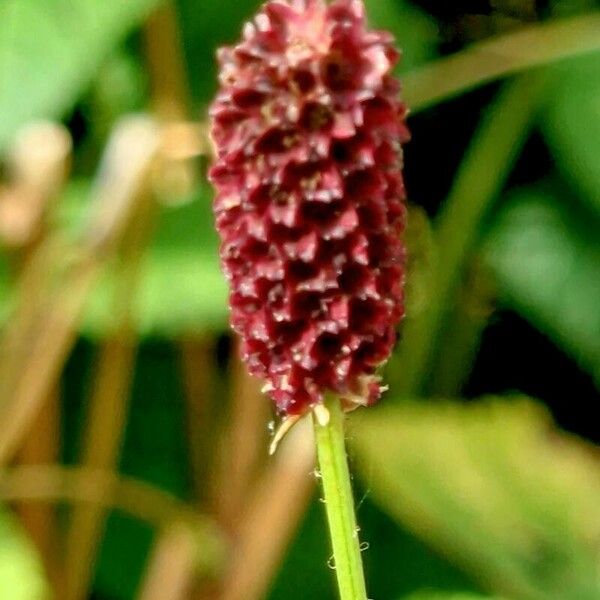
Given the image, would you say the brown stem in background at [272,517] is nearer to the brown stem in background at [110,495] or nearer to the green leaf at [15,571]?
the brown stem in background at [110,495]

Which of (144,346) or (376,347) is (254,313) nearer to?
(376,347)

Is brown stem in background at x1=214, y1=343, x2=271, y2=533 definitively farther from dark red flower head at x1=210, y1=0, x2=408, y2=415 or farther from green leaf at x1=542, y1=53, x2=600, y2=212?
dark red flower head at x1=210, y1=0, x2=408, y2=415

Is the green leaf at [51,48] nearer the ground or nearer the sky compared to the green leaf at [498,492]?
nearer the sky

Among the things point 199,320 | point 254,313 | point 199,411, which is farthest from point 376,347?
point 199,411

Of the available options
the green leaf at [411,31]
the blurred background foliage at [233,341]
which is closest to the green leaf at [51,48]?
the blurred background foliage at [233,341]

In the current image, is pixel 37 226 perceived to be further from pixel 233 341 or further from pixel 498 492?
pixel 498 492

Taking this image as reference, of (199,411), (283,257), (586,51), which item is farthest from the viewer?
(199,411)

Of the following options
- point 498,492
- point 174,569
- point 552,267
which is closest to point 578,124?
point 552,267
